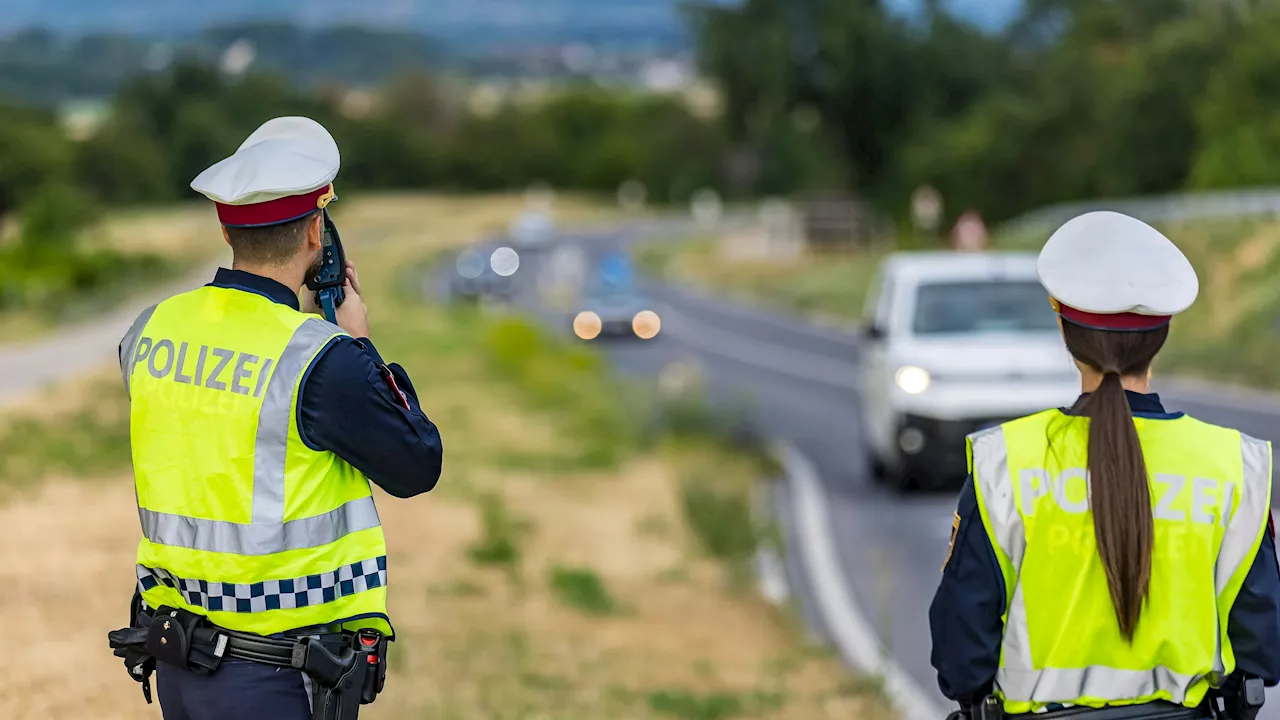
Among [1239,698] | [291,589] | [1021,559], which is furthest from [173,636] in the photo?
[1239,698]

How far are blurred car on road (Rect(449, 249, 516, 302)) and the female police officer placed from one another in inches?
1908

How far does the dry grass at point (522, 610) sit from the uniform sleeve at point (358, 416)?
3.32 meters

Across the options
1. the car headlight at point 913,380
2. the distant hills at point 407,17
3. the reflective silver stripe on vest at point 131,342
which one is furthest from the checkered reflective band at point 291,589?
the distant hills at point 407,17

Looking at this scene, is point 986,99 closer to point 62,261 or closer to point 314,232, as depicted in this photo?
point 62,261

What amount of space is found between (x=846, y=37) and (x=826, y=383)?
43.8 meters

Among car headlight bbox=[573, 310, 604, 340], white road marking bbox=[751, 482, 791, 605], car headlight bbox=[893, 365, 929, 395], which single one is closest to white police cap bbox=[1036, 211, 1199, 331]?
white road marking bbox=[751, 482, 791, 605]

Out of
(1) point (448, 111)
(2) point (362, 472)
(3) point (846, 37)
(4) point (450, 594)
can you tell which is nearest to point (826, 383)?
(4) point (450, 594)

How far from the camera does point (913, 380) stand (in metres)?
13.1

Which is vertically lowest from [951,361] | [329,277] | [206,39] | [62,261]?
[329,277]

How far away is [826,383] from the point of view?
948 inches

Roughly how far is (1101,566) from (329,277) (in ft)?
5.44

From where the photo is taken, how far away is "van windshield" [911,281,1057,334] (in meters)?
13.8

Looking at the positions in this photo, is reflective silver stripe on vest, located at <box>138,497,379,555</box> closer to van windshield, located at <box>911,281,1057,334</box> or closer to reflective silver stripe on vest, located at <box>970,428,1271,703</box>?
reflective silver stripe on vest, located at <box>970,428,1271,703</box>

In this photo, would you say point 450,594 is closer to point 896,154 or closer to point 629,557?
point 629,557
